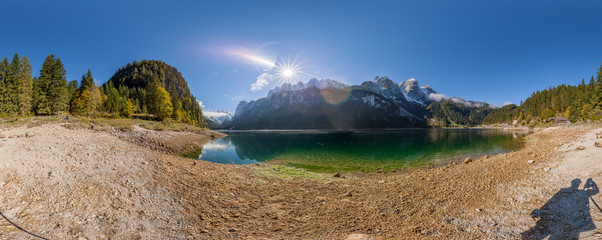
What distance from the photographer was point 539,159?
448 inches

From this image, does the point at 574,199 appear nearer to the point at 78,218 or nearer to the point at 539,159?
the point at 539,159

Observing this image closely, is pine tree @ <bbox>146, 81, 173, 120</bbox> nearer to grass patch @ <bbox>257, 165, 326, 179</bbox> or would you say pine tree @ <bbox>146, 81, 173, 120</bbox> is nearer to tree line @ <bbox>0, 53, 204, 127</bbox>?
tree line @ <bbox>0, 53, 204, 127</bbox>

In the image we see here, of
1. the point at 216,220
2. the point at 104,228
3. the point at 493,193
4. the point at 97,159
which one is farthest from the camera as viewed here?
the point at 97,159

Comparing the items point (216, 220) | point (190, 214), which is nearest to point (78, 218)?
point (190, 214)

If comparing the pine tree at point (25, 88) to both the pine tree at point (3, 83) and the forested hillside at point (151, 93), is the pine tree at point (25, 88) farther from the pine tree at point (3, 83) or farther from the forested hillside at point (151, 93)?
the forested hillside at point (151, 93)

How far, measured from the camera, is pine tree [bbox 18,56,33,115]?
4397 cm

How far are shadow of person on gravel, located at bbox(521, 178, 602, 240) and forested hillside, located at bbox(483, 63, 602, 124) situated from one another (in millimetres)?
93769

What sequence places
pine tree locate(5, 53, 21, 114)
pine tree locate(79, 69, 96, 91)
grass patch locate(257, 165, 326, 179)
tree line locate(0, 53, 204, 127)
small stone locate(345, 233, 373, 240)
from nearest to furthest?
small stone locate(345, 233, 373, 240), grass patch locate(257, 165, 326, 179), pine tree locate(5, 53, 21, 114), tree line locate(0, 53, 204, 127), pine tree locate(79, 69, 96, 91)

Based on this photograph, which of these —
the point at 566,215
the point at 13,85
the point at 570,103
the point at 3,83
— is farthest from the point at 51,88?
the point at 570,103

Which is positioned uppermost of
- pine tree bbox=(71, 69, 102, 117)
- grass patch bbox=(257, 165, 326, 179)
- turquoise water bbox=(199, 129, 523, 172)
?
pine tree bbox=(71, 69, 102, 117)

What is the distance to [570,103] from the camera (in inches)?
4348

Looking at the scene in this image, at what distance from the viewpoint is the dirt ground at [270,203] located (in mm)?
6066

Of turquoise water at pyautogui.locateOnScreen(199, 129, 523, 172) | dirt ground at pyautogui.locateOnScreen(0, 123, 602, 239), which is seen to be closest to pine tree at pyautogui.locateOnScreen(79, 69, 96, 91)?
turquoise water at pyautogui.locateOnScreen(199, 129, 523, 172)

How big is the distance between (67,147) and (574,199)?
2357 centimetres
